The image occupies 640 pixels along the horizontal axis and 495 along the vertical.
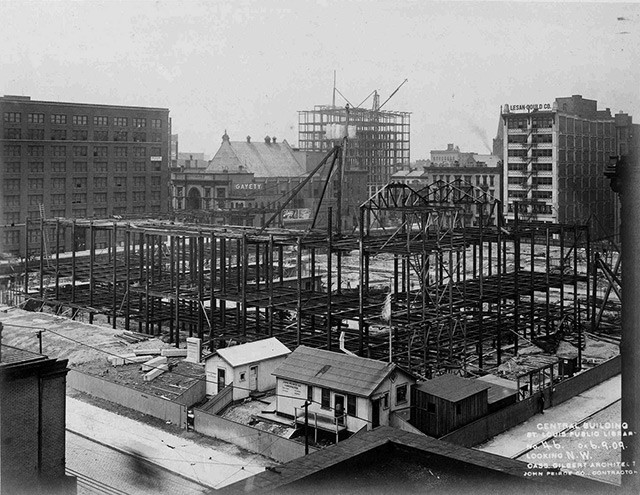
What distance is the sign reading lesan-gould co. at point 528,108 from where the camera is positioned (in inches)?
3374

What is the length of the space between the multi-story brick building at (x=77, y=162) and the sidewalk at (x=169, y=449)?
4389 centimetres

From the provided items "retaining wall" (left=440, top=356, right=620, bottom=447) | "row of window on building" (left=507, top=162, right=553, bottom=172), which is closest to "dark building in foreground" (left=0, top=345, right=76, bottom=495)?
"retaining wall" (left=440, top=356, right=620, bottom=447)

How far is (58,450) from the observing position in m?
17.0

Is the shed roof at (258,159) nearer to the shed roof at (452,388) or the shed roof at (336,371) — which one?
the shed roof at (336,371)

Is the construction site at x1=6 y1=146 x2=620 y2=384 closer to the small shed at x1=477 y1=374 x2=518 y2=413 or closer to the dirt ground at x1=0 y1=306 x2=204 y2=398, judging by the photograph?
the dirt ground at x1=0 y1=306 x2=204 y2=398

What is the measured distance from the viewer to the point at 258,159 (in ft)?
373

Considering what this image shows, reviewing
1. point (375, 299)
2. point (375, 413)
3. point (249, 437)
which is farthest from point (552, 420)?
point (375, 299)

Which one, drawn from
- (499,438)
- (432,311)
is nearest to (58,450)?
(499,438)

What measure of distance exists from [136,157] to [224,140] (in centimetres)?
2508

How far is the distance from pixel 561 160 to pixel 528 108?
7737 millimetres

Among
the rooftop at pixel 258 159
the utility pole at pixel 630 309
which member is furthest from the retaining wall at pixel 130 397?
the rooftop at pixel 258 159

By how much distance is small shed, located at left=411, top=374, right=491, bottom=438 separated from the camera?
2581 cm

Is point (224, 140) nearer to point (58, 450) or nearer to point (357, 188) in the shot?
point (357, 188)

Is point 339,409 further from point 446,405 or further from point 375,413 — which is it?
point 446,405
